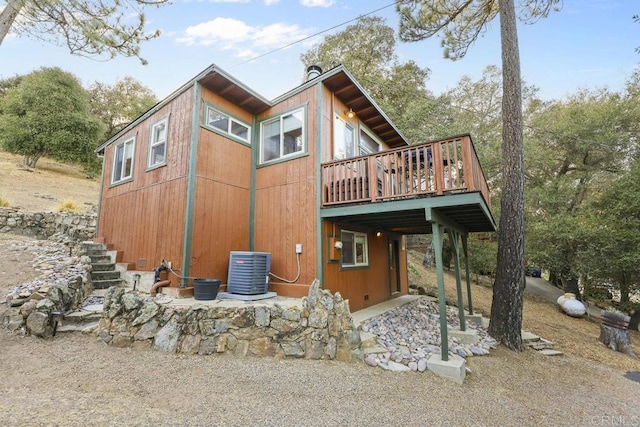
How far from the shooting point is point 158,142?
6.96 meters

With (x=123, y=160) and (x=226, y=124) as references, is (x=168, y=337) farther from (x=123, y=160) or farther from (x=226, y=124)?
(x=123, y=160)

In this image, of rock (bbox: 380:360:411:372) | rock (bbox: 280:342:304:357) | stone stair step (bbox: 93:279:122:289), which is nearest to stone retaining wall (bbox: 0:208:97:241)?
stone stair step (bbox: 93:279:122:289)

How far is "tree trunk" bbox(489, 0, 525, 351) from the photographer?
599 cm

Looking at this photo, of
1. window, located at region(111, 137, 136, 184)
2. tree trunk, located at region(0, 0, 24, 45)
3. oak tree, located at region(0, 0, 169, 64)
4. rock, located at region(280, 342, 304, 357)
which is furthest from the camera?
window, located at region(111, 137, 136, 184)

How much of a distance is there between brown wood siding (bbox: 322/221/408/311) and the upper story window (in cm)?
250

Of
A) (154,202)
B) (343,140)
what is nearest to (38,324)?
(154,202)

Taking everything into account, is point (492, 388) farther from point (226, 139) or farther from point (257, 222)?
point (226, 139)

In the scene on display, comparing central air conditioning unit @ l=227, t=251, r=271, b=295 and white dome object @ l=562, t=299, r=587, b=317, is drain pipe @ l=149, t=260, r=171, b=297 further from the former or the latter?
white dome object @ l=562, t=299, r=587, b=317

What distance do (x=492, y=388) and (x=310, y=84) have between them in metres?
6.51

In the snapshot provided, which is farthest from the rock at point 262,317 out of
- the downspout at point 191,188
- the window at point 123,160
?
the window at point 123,160

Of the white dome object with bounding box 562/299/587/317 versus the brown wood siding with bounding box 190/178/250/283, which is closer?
the brown wood siding with bounding box 190/178/250/283

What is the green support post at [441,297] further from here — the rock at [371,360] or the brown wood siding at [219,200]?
the brown wood siding at [219,200]

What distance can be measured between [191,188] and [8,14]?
13.9ft

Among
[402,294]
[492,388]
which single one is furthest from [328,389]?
[402,294]
